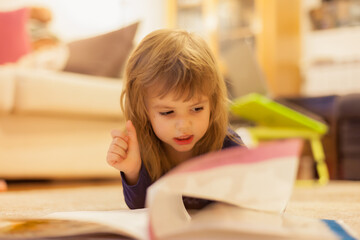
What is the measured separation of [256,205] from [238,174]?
0.11 meters

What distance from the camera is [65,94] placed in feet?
4.67

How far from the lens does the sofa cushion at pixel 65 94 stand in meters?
1.34

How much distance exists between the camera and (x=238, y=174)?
397 mm

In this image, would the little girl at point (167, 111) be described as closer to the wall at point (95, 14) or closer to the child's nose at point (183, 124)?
the child's nose at point (183, 124)

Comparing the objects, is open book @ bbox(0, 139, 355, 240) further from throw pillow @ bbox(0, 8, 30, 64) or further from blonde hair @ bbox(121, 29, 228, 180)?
throw pillow @ bbox(0, 8, 30, 64)

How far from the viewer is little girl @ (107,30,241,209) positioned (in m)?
0.57

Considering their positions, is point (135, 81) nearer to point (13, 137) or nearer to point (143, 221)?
point (143, 221)

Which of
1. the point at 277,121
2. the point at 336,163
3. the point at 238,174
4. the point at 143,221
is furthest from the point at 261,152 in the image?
the point at 336,163

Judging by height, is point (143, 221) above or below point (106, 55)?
below

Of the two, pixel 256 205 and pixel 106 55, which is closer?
pixel 256 205

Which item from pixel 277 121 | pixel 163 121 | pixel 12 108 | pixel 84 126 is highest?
pixel 163 121

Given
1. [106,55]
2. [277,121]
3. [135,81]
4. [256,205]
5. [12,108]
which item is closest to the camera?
[256,205]

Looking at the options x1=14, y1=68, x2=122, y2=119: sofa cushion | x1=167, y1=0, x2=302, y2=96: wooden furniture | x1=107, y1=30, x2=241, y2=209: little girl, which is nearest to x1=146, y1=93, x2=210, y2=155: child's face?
x1=107, y1=30, x2=241, y2=209: little girl

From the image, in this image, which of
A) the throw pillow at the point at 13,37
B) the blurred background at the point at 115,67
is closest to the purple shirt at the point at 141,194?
the blurred background at the point at 115,67
